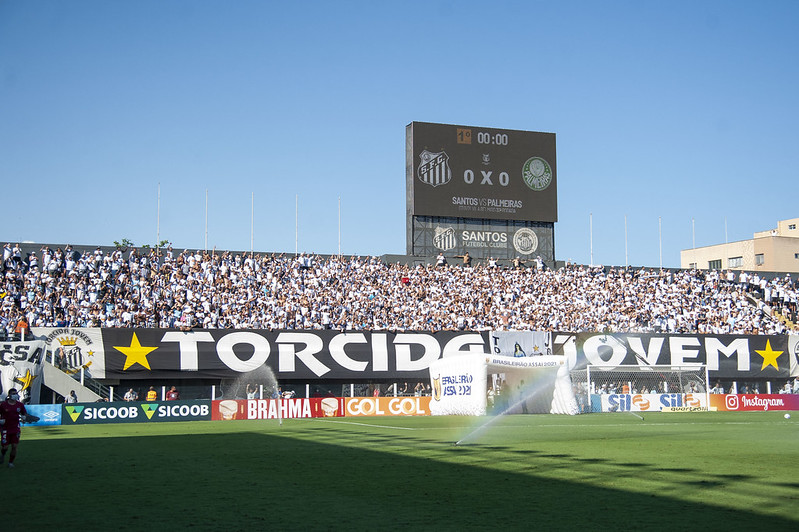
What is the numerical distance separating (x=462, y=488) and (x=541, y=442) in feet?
33.2

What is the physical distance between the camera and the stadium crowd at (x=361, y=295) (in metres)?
44.5

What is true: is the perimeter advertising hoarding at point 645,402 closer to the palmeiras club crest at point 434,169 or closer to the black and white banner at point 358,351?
the black and white banner at point 358,351

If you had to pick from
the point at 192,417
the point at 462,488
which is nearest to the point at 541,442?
the point at 462,488

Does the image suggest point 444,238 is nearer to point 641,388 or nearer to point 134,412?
point 641,388

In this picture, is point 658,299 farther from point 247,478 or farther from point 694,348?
point 247,478

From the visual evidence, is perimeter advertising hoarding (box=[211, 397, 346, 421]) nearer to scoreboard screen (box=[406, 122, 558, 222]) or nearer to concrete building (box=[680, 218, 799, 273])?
scoreboard screen (box=[406, 122, 558, 222])

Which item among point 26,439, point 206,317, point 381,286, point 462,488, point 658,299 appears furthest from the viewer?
point 658,299

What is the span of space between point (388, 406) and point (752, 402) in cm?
2244

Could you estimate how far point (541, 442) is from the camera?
24031 millimetres

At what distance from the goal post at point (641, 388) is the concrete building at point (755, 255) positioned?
1698 inches

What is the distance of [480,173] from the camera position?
190 feet

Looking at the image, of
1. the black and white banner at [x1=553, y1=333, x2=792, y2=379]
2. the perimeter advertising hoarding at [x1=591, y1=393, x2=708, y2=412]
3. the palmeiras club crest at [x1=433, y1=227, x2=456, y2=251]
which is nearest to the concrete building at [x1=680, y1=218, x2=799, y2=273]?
the black and white banner at [x1=553, y1=333, x2=792, y2=379]

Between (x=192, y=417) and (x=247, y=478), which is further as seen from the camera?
(x=192, y=417)

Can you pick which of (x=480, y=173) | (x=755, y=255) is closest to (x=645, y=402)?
(x=480, y=173)
